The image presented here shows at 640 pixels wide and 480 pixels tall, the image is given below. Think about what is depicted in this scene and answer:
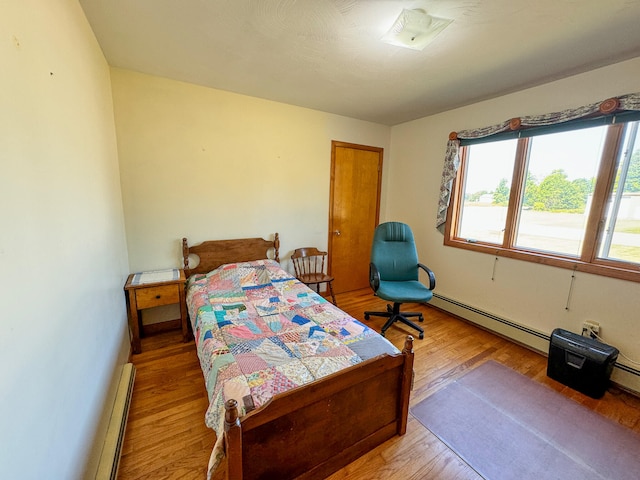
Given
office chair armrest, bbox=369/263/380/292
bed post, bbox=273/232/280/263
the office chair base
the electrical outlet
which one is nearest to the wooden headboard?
bed post, bbox=273/232/280/263

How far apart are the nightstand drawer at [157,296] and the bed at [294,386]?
1.09 ft

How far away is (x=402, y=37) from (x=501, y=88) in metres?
1.46

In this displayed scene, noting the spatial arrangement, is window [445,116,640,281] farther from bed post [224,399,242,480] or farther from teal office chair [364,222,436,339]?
bed post [224,399,242,480]

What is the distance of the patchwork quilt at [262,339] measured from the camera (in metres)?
1.23

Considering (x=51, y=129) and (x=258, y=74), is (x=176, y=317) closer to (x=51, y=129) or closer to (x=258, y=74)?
(x=51, y=129)

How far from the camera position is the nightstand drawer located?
223 centimetres

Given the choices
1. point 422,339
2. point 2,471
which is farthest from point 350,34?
point 422,339

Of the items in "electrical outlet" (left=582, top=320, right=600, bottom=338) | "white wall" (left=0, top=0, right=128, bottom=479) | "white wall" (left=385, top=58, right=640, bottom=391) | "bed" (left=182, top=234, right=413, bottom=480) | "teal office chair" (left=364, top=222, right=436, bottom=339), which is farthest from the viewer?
"teal office chair" (left=364, top=222, right=436, bottom=339)

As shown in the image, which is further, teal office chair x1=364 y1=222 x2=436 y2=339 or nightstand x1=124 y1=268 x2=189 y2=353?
teal office chair x1=364 y1=222 x2=436 y2=339

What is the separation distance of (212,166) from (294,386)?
229 centimetres

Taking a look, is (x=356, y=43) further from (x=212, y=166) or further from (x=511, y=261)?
(x=511, y=261)

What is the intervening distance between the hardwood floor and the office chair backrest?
1.91ft

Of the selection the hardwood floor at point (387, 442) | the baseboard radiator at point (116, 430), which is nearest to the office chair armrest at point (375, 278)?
the hardwood floor at point (387, 442)

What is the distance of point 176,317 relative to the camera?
2711mm
